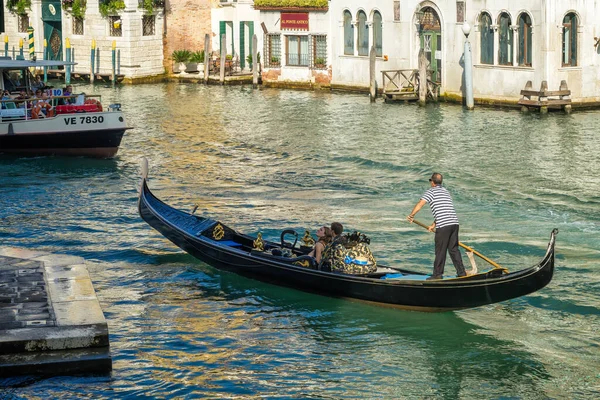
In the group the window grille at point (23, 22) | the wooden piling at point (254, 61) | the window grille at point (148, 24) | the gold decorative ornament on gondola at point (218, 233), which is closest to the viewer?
the gold decorative ornament on gondola at point (218, 233)

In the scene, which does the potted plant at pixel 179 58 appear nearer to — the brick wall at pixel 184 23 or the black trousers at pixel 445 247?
the brick wall at pixel 184 23

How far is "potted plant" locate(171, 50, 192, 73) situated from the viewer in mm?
40188

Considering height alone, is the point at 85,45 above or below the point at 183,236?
above

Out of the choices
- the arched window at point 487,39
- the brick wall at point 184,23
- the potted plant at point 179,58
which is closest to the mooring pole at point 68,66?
the brick wall at point 184,23

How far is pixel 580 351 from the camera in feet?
37.9

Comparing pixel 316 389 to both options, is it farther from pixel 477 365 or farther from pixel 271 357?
pixel 477 365

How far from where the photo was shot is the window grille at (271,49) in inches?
1460

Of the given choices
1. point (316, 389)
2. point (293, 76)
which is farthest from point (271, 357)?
point (293, 76)

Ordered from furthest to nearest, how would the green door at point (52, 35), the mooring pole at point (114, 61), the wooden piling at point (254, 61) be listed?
1. the green door at point (52, 35)
2. the mooring pole at point (114, 61)
3. the wooden piling at point (254, 61)

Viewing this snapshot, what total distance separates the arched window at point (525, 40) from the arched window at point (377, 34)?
5.45 m

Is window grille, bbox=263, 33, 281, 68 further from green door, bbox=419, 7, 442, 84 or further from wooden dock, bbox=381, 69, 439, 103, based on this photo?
green door, bbox=419, 7, 442, 84

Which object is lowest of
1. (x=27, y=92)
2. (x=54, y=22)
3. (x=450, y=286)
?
(x=450, y=286)

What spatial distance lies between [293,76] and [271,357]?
83.6ft

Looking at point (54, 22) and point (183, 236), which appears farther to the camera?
point (54, 22)
